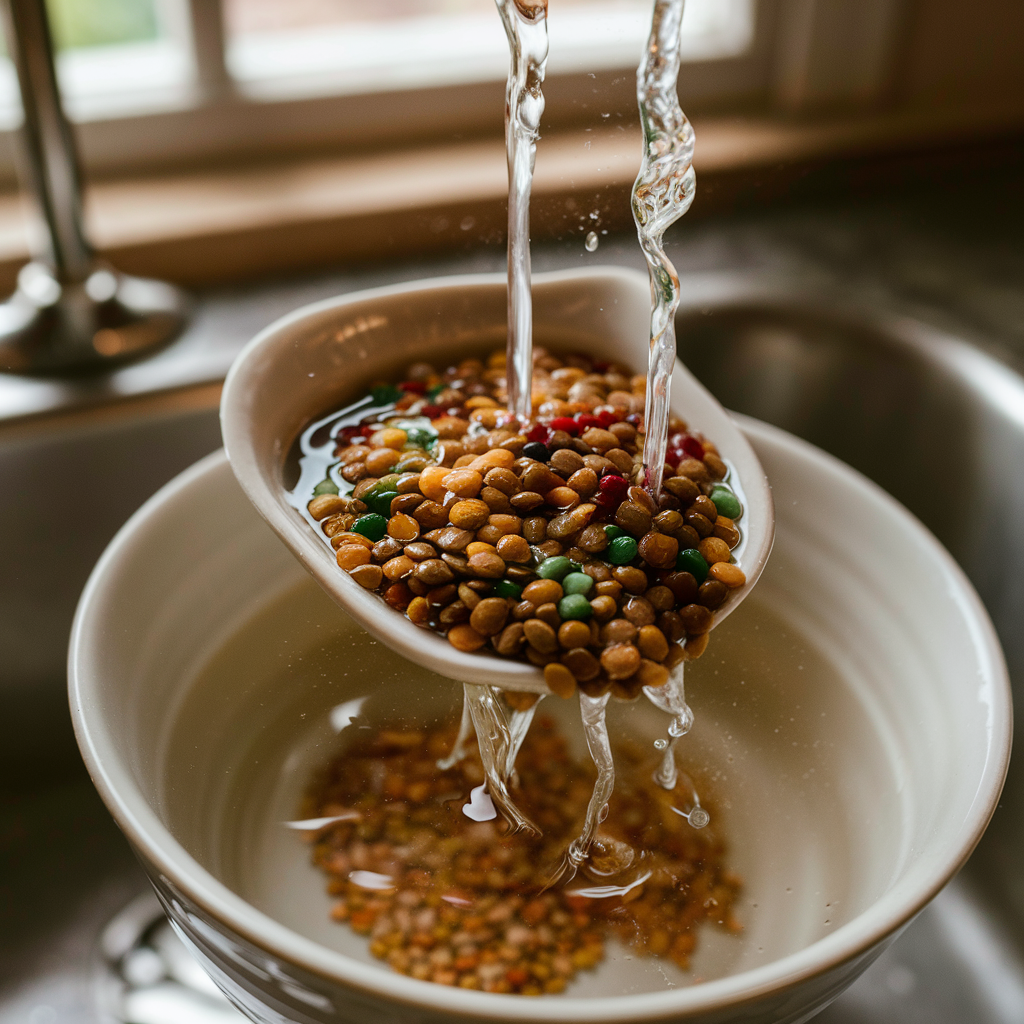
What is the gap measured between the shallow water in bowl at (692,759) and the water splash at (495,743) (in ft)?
0.12

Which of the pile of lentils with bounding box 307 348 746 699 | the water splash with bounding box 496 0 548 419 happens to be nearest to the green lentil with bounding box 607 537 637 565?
the pile of lentils with bounding box 307 348 746 699

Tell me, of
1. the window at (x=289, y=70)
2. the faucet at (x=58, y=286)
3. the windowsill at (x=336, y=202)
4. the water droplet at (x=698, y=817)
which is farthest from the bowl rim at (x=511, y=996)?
the window at (x=289, y=70)

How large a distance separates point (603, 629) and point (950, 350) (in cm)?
47

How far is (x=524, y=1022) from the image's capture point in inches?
13.2

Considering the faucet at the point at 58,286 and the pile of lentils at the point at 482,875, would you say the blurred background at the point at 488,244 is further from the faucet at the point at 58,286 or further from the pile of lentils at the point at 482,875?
the pile of lentils at the point at 482,875

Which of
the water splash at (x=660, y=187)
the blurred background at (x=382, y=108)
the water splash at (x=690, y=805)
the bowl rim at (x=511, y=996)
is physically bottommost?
the water splash at (x=690, y=805)

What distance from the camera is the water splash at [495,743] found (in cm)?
52

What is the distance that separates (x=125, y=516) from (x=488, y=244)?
0.29 m

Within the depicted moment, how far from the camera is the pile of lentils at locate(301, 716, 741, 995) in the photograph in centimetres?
51

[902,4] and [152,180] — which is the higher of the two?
[902,4]

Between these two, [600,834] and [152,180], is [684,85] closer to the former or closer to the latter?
[152,180]

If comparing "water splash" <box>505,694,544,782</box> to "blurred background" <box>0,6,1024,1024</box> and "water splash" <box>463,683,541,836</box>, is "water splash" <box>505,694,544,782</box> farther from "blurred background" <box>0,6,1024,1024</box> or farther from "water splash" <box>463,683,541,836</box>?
"blurred background" <box>0,6,1024,1024</box>

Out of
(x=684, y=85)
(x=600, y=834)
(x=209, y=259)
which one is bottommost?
(x=600, y=834)

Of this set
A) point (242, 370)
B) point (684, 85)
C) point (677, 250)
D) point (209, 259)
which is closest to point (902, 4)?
point (684, 85)
